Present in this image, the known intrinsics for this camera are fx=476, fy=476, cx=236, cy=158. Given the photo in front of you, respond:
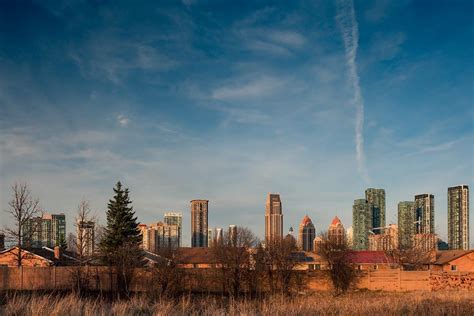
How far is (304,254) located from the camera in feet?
191

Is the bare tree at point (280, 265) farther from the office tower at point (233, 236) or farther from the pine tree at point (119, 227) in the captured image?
the pine tree at point (119, 227)

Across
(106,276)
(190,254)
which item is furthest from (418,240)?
(106,276)

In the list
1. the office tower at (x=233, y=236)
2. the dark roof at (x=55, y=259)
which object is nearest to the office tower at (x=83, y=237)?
the dark roof at (x=55, y=259)

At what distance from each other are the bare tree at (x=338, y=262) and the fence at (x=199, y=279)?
2.35 ft

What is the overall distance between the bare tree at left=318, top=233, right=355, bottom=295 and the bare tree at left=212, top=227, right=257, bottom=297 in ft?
24.7

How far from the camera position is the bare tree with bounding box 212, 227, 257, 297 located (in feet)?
133

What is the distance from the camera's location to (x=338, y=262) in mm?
43750

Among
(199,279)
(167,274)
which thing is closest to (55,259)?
(167,274)

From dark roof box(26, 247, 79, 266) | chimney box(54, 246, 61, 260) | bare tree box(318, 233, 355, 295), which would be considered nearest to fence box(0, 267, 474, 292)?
bare tree box(318, 233, 355, 295)

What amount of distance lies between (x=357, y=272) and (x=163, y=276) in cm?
1799

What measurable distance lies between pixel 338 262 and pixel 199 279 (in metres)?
13.2

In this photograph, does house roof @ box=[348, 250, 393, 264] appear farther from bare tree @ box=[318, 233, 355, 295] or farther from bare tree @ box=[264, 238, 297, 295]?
bare tree @ box=[264, 238, 297, 295]

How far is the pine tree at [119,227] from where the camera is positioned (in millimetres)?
45562

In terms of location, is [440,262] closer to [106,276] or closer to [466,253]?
[466,253]
